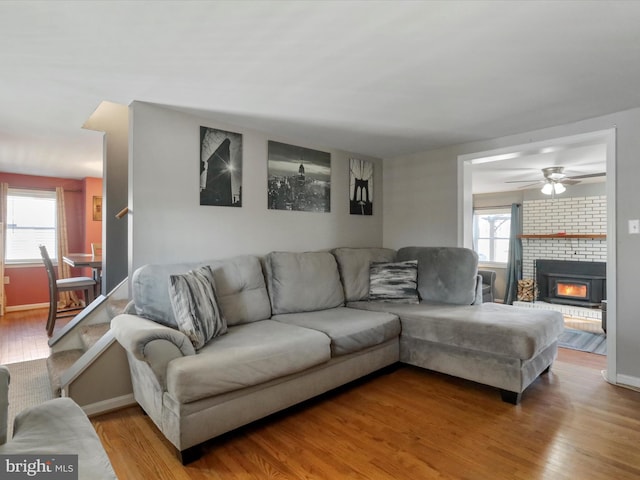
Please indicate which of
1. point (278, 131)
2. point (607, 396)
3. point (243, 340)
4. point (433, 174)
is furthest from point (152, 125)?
point (607, 396)

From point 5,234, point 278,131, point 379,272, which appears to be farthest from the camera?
point 5,234

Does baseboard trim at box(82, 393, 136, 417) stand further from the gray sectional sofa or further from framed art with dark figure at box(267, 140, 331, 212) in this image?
framed art with dark figure at box(267, 140, 331, 212)

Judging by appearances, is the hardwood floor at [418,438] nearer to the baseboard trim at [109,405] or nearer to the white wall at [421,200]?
the baseboard trim at [109,405]

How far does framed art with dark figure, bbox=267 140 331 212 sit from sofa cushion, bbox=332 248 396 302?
58 centimetres

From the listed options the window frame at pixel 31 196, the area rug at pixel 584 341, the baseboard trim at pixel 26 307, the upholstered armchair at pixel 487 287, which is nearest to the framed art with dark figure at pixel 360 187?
the upholstered armchair at pixel 487 287

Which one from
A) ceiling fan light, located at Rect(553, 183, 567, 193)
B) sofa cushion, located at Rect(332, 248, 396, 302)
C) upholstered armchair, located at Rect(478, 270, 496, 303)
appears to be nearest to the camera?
sofa cushion, located at Rect(332, 248, 396, 302)

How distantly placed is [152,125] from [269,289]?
157 cm

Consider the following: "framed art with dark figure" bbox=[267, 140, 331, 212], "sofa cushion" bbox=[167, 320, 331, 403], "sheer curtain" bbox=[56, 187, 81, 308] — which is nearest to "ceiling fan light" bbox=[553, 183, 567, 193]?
"framed art with dark figure" bbox=[267, 140, 331, 212]

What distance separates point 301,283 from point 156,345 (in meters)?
1.48

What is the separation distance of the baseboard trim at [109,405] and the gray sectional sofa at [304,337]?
0.10 metres

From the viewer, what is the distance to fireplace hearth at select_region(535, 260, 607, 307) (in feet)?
18.8

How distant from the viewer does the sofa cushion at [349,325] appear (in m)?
2.49

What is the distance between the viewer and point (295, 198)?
3596 millimetres

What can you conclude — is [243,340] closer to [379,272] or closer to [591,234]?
[379,272]
